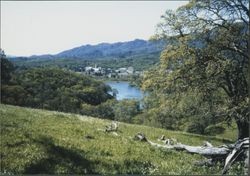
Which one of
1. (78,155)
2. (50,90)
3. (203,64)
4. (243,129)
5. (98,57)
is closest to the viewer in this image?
(78,155)

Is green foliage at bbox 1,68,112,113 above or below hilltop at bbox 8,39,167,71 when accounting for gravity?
below

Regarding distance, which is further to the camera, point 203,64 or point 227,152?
point 203,64

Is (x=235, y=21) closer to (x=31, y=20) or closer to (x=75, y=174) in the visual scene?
(x=31, y=20)

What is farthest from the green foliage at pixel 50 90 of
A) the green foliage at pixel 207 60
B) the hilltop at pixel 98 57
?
the green foliage at pixel 207 60

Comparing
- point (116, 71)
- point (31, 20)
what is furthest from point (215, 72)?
point (31, 20)

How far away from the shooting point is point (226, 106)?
19.6m

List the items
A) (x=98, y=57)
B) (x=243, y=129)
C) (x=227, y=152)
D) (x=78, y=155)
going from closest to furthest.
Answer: (x=78, y=155) → (x=227, y=152) → (x=243, y=129) → (x=98, y=57)

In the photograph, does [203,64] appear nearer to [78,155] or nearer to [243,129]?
[243,129]

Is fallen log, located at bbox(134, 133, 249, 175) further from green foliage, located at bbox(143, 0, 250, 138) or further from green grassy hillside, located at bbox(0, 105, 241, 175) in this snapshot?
green foliage, located at bbox(143, 0, 250, 138)

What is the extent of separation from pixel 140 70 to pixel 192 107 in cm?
431

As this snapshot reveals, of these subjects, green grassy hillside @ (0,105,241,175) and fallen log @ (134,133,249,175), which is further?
fallen log @ (134,133,249,175)

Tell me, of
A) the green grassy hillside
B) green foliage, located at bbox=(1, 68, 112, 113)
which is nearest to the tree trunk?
the green grassy hillside

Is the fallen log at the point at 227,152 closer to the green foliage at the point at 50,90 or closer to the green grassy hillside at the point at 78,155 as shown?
the green grassy hillside at the point at 78,155

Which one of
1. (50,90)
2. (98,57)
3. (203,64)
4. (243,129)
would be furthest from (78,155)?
(50,90)
